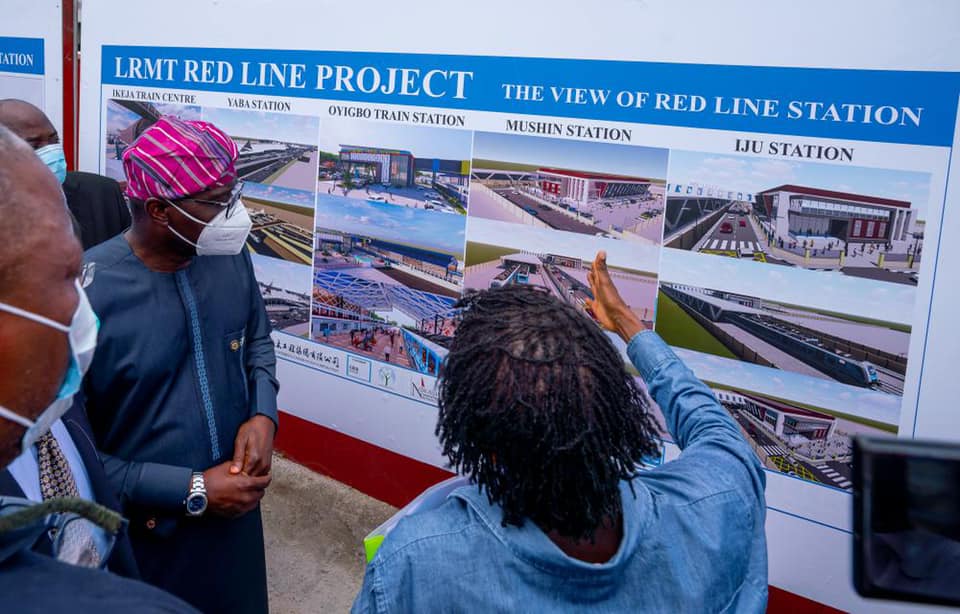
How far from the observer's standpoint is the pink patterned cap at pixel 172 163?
228 cm

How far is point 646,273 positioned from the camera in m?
2.96

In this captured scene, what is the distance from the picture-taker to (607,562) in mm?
1248

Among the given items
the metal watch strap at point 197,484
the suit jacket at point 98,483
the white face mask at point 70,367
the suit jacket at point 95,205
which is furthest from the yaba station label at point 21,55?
the white face mask at point 70,367

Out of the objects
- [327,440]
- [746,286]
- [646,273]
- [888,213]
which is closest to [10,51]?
[327,440]

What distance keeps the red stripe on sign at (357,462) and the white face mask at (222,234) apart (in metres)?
1.69

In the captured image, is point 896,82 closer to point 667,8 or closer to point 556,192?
point 667,8

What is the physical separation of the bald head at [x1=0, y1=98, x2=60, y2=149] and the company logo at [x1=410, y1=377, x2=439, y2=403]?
2.14 metres

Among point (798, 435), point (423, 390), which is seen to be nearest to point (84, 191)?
point (423, 390)

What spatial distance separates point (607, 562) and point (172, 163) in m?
1.71

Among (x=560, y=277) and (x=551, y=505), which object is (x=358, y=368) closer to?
(x=560, y=277)

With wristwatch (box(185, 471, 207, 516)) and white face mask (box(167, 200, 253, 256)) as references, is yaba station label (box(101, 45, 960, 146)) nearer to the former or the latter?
white face mask (box(167, 200, 253, 256))

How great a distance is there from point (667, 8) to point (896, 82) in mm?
821

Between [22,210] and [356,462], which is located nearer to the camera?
[22,210]

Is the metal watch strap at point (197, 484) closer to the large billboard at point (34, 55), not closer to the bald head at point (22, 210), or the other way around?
the bald head at point (22, 210)
